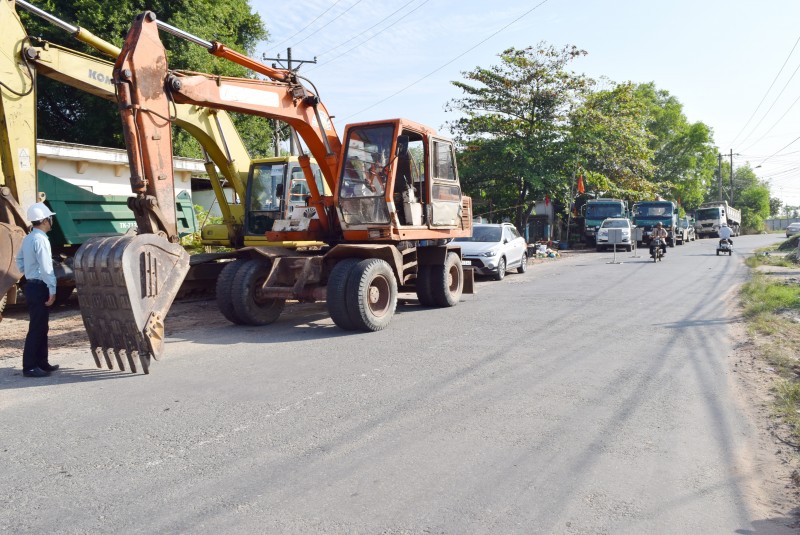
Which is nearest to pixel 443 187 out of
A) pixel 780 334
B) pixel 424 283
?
pixel 424 283

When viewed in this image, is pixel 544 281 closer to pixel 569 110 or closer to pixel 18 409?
pixel 18 409

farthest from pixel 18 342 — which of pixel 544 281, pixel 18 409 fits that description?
pixel 544 281

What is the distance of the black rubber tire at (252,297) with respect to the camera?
10.7 metres

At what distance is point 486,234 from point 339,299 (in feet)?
36.0

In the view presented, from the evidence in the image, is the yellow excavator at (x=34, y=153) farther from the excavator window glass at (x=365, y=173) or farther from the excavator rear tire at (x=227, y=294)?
the excavator window glass at (x=365, y=173)

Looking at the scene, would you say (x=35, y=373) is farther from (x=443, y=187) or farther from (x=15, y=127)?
(x=443, y=187)

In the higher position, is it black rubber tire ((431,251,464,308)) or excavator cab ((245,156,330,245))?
excavator cab ((245,156,330,245))

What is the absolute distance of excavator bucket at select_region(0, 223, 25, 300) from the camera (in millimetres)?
9750

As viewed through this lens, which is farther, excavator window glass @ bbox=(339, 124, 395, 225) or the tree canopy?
the tree canopy

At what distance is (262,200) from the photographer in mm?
14414

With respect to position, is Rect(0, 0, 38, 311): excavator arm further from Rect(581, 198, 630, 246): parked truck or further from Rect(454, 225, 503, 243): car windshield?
Rect(581, 198, 630, 246): parked truck

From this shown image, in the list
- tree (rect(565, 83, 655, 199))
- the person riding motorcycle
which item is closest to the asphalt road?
the person riding motorcycle

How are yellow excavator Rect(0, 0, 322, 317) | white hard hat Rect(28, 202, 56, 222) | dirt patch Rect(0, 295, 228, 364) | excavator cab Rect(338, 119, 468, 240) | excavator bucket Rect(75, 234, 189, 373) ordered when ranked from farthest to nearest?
1. excavator cab Rect(338, 119, 468, 240)
2. yellow excavator Rect(0, 0, 322, 317)
3. dirt patch Rect(0, 295, 228, 364)
4. white hard hat Rect(28, 202, 56, 222)
5. excavator bucket Rect(75, 234, 189, 373)

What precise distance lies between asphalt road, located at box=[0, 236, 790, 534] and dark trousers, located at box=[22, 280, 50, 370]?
0.33m
